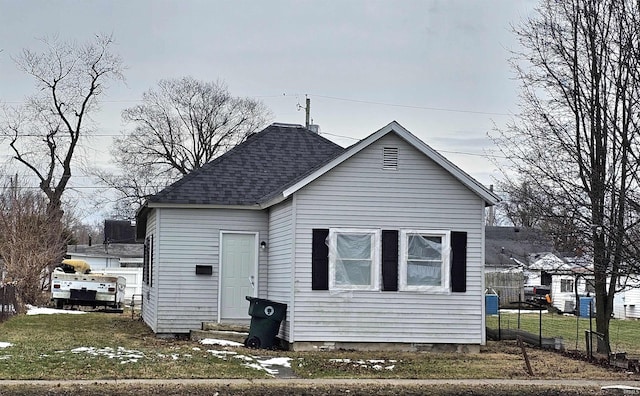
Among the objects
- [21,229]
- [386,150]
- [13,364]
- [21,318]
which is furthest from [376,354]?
[21,229]

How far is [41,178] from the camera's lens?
4631 centimetres

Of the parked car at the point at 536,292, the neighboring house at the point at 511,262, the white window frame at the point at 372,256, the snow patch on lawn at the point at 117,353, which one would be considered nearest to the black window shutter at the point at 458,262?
the white window frame at the point at 372,256

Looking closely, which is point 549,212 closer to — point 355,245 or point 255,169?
point 355,245

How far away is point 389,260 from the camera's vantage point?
17250 mm

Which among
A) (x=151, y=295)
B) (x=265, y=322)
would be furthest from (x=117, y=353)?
(x=151, y=295)

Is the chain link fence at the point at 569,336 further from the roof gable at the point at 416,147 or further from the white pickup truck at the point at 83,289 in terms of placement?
the white pickup truck at the point at 83,289

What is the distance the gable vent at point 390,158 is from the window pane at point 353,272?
6.53 feet

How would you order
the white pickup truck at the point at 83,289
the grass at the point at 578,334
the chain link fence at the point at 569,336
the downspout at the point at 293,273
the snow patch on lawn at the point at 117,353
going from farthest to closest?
1. the white pickup truck at the point at 83,289
2. the grass at the point at 578,334
3. the chain link fence at the point at 569,336
4. the downspout at the point at 293,273
5. the snow patch on lawn at the point at 117,353

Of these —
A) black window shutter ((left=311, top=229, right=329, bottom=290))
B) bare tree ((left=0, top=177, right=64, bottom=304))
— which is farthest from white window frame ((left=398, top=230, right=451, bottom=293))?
bare tree ((left=0, top=177, right=64, bottom=304))

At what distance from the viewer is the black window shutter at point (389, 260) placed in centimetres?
1717

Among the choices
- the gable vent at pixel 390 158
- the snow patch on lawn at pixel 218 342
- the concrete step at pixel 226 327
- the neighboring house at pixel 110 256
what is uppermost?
the gable vent at pixel 390 158

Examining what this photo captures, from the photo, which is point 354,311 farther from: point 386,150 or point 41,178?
point 41,178

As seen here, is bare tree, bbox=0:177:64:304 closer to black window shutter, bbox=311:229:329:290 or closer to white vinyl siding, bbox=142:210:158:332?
white vinyl siding, bbox=142:210:158:332

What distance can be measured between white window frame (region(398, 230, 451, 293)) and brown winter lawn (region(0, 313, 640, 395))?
1.31m
